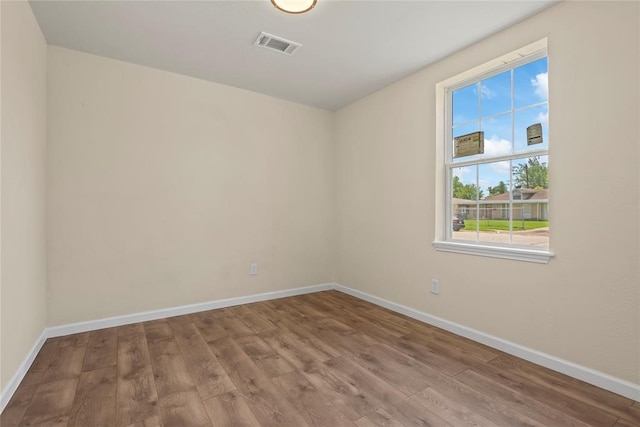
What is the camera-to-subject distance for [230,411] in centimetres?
169

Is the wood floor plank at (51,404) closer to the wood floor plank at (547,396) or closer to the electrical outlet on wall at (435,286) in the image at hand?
the wood floor plank at (547,396)

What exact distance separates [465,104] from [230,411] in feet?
10.3

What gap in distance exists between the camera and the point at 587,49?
1977mm

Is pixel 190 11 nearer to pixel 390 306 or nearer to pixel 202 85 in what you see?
pixel 202 85

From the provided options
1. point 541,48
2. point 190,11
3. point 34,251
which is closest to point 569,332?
point 541,48

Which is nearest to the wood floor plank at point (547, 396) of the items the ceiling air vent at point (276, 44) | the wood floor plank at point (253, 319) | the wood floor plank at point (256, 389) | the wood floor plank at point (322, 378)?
the wood floor plank at point (322, 378)

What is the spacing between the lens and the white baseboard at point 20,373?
1706 mm

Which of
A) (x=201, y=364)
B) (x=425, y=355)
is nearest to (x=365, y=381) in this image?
(x=425, y=355)

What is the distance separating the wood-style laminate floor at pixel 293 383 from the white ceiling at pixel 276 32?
8.45 feet

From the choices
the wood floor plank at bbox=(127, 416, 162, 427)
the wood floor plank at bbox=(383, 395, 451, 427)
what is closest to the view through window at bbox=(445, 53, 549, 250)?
the wood floor plank at bbox=(383, 395, 451, 427)

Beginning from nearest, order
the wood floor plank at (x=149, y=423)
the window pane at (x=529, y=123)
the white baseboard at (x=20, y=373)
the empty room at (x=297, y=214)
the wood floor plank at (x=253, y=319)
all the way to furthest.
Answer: the wood floor plank at (x=149, y=423), the white baseboard at (x=20, y=373), the empty room at (x=297, y=214), the window pane at (x=529, y=123), the wood floor plank at (x=253, y=319)

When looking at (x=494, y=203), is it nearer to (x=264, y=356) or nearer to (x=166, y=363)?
(x=264, y=356)

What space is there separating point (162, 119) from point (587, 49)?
11.8 ft

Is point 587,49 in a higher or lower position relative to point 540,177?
higher
